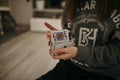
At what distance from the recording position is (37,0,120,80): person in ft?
2.38

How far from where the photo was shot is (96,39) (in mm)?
789

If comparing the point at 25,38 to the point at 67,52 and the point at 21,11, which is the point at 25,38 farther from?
the point at 67,52

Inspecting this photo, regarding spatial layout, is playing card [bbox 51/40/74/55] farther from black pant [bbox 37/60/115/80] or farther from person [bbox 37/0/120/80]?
black pant [bbox 37/60/115/80]

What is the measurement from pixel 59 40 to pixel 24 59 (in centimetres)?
154

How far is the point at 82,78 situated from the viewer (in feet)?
2.65

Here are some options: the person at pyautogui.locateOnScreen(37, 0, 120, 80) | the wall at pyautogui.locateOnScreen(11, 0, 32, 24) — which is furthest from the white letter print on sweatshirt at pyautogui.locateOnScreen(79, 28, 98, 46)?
the wall at pyautogui.locateOnScreen(11, 0, 32, 24)

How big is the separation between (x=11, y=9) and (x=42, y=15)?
24.9 inches

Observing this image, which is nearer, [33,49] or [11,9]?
[33,49]

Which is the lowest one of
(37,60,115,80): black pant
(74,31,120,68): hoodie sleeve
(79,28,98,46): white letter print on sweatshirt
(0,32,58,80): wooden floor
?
(0,32,58,80): wooden floor

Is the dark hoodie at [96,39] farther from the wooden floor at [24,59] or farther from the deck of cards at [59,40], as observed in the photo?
the wooden floor at [24,59]

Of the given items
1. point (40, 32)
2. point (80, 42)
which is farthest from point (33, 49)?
point (80, 42)

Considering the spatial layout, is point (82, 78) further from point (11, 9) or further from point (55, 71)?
point (11, 9)

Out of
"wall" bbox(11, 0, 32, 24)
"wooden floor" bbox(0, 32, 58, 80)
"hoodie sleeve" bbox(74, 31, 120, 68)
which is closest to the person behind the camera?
"hoodie sleeve" bbox(74, 31, 120, 68)

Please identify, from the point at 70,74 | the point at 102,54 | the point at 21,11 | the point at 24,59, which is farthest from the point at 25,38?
the point at 102,54
